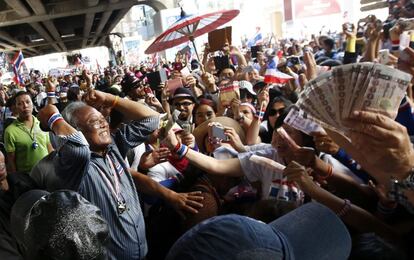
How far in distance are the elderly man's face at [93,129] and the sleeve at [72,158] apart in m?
0.23

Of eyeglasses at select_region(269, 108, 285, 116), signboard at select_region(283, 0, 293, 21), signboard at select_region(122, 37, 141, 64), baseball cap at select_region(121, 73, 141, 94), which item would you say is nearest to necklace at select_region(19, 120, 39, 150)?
baseball cap at select_region(121, 73, 141, 94)

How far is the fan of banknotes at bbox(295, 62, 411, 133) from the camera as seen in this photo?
1.23 m

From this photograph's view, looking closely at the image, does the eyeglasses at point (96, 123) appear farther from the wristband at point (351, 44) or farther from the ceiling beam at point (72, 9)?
the ceiling beam at point (72, 9)

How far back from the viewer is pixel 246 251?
821mm

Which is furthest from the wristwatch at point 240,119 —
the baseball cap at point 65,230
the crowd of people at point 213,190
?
the baseball cap at point 65,230

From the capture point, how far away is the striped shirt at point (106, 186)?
6.57ft

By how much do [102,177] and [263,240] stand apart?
5.07ft

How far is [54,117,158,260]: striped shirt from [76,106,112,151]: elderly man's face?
7cm

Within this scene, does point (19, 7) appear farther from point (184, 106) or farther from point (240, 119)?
point (240, 119)

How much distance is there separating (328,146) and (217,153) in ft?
3.27

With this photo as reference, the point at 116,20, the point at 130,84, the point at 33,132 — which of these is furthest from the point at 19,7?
the point at 33,132

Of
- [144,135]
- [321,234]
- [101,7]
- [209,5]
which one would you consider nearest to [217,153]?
[144,135]

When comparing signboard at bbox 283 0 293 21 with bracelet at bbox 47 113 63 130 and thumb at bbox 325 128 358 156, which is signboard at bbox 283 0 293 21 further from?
thumb at bbox 325 128 358 156

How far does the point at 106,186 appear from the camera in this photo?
2.21 m
